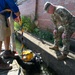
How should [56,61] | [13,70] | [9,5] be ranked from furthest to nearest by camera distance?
[56,61] → [13,70] → [9,5]

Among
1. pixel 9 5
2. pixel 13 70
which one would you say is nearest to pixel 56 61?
pixel 13 70

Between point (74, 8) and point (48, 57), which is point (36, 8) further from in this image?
point (48, 57)

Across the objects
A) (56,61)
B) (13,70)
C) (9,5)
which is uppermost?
(9,5)

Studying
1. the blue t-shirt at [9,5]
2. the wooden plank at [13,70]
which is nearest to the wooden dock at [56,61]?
the wooden plank at [13,70]

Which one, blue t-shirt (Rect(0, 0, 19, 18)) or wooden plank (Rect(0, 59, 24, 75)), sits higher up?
blue t-shirt (Rect(0, 0, 19, 18))

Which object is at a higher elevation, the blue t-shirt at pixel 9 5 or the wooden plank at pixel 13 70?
the blue t-shirt at pixel 9 5

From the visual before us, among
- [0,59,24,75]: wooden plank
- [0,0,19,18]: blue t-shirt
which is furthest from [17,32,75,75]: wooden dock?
[0,0,19,18]: blue t-shirt

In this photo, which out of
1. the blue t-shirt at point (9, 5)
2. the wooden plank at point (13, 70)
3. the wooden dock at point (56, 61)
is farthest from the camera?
the wooden plank at point (13, 70)

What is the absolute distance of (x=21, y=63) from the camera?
5.09 m

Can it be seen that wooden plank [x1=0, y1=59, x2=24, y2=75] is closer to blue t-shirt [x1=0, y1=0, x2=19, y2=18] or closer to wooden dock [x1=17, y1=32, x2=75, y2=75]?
wooden dock [x1=17, y1=32, x2=75, y2=75]

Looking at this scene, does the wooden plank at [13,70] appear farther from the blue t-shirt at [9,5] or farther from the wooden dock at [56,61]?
the blue t-shirt at [9,5]

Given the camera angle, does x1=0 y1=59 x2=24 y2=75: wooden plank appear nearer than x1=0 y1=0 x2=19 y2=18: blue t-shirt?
No

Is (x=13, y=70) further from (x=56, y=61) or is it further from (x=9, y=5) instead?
(x=9, y=5)

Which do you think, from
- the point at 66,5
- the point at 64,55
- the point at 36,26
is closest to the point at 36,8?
the point at 36,26
